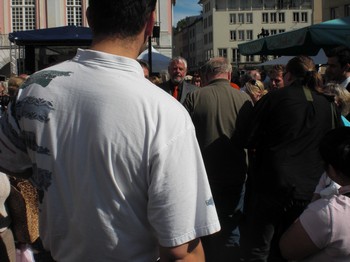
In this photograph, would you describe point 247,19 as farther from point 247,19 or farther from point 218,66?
point 218,66

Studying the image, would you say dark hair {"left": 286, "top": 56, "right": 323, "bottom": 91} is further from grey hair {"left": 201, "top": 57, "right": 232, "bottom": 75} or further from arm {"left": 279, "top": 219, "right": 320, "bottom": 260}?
arm {"left": 279, "top": 219, "right": 320, "bottom": 260}

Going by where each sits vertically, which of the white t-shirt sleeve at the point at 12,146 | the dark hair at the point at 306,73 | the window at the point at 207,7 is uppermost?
the window at the point at 207,7

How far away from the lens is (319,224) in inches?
91.4

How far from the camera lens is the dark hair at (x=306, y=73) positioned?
4.12 meters

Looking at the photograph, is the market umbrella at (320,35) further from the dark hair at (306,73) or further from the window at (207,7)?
the window at (207,7)

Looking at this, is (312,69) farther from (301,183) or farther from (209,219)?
(209,219)

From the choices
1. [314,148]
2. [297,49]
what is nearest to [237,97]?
[314,148]

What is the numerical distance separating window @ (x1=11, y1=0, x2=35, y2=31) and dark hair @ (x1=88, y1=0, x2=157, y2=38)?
37.3m

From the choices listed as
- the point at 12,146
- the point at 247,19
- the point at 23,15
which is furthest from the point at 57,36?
the point at 247,19

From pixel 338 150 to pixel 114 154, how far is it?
1503 mm

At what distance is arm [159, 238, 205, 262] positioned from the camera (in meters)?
1.44

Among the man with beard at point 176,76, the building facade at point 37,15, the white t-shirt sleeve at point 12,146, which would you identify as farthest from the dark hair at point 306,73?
the building facade at point 37,15

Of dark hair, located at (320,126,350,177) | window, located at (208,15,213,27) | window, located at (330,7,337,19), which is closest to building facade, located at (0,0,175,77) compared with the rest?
window, located at (330,7,337,19)

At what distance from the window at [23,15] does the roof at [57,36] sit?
2852cm
